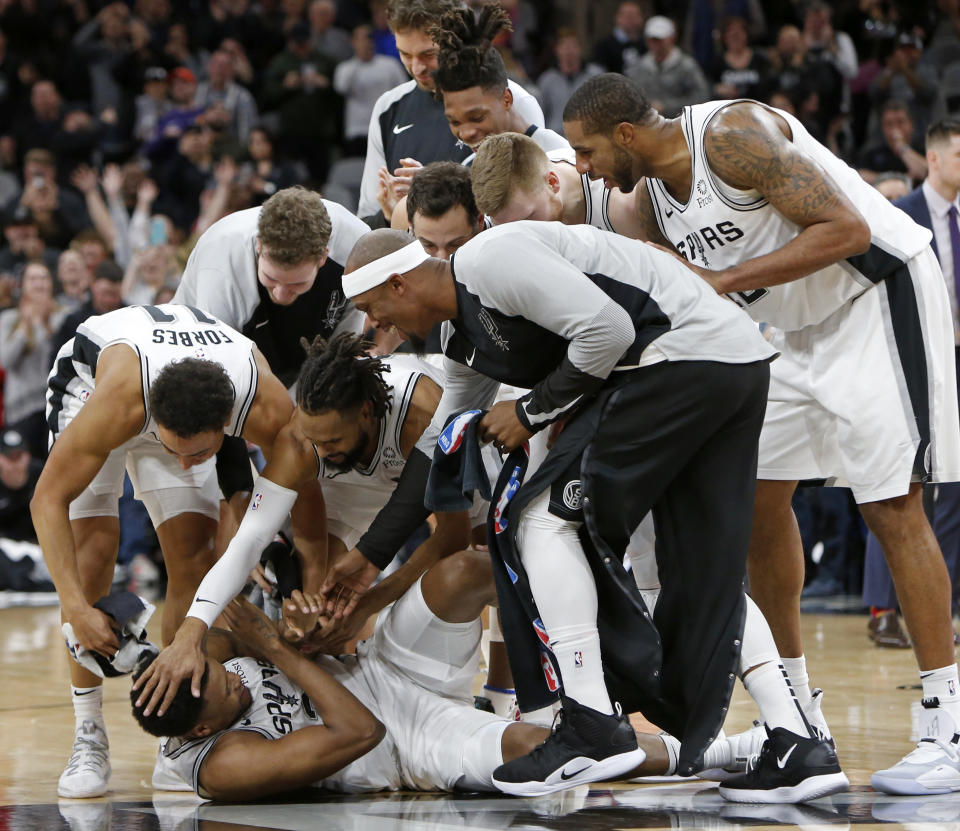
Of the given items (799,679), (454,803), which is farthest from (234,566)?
Result: (799,679)

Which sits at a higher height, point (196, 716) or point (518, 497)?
point (518, 497)

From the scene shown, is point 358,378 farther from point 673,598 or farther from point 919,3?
point 919,3

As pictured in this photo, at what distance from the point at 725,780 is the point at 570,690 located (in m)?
0.60

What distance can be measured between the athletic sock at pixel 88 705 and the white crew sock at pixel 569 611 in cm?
156

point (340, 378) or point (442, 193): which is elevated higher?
point (442, 193)

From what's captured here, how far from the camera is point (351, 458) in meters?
4.14

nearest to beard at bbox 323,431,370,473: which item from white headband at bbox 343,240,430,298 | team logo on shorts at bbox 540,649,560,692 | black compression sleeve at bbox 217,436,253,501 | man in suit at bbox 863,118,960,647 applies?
black compression sleeve at bbox 217,436,253,501

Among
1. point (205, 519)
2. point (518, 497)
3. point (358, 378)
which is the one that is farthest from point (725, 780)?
point (205, 519)

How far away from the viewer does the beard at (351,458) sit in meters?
4.11

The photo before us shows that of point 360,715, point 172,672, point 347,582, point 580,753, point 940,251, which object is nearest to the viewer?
point 580,753

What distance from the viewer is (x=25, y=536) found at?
9219 mm

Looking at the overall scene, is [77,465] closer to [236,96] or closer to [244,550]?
[244,550]

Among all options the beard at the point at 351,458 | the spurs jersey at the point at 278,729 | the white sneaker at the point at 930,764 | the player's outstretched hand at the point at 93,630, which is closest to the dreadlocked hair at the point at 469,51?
the beard at the point at 351,458

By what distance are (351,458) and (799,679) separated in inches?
57.3
